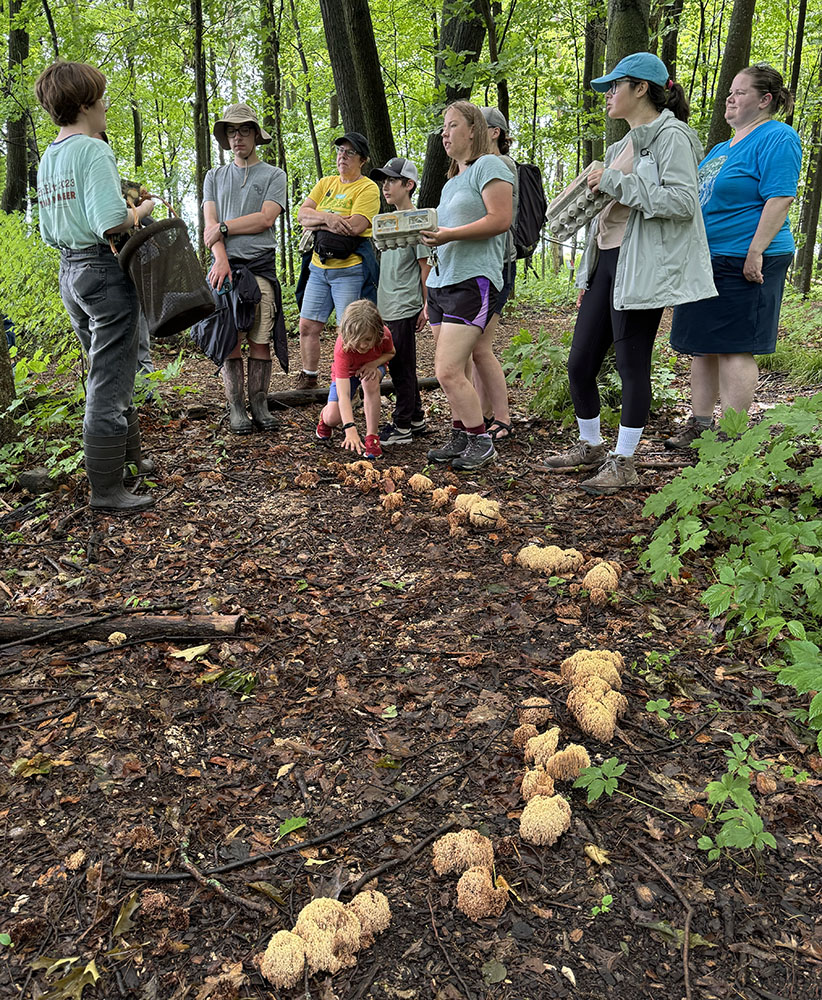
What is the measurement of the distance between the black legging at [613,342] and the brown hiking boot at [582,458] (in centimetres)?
46

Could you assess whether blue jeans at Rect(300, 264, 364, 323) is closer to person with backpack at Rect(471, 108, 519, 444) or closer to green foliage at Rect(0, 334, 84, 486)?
person with backpack at Rect(471, 108, 519, 444)

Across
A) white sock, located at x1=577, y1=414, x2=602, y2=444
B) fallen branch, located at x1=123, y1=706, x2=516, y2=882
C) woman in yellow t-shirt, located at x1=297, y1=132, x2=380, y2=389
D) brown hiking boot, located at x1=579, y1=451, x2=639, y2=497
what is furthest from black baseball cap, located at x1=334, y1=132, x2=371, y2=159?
fallen branch, located at x1=123, y1=706, x2=516, y2=882

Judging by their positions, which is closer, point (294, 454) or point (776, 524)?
point (776, 524)

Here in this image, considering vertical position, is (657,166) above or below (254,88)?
below

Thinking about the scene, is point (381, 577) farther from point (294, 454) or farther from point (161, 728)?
point (294, 454)

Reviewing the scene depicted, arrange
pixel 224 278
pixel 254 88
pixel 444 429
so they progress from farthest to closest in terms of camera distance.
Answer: pixel 254 88
pixel 444 429
pixel 224 278

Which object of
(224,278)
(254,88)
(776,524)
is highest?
(254,88)

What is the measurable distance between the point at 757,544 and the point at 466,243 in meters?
2.88

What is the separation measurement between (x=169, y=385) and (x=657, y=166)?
5297 mm

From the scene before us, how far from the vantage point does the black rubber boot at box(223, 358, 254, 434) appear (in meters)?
5.93

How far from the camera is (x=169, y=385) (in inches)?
290

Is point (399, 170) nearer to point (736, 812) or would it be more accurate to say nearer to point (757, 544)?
point (757, 544)

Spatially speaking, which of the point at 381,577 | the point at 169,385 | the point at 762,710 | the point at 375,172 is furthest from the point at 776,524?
the point at 169,385

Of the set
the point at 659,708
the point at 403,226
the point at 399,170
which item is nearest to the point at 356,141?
the point at 399,170
